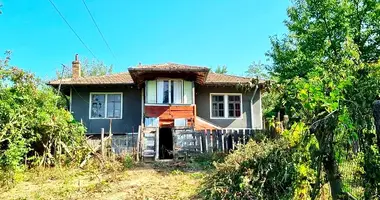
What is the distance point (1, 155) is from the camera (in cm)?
1028

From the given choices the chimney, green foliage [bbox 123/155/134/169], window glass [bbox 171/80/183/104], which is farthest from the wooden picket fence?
the chimney

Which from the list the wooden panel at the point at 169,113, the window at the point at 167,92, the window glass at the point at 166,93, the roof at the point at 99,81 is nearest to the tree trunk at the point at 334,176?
the wooden panel at the point at 169,113

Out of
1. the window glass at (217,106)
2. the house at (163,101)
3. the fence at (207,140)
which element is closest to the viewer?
the fence at (207,140)

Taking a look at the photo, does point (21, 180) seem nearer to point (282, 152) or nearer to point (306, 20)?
point (282, 152)

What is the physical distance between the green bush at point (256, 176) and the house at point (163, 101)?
12.2 metres

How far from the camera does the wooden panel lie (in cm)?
1819

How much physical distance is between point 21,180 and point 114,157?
344cm

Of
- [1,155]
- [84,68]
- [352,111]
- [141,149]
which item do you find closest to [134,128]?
[141,149]

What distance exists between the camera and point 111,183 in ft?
32.9

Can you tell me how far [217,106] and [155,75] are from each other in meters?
5.04

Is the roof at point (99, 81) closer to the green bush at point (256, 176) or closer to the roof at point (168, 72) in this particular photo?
A: the roof at point (168, 72)

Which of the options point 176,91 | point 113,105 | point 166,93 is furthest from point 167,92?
point 113,105

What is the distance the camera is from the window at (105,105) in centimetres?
2031

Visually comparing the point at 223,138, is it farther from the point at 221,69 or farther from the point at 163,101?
the point at 221,69
